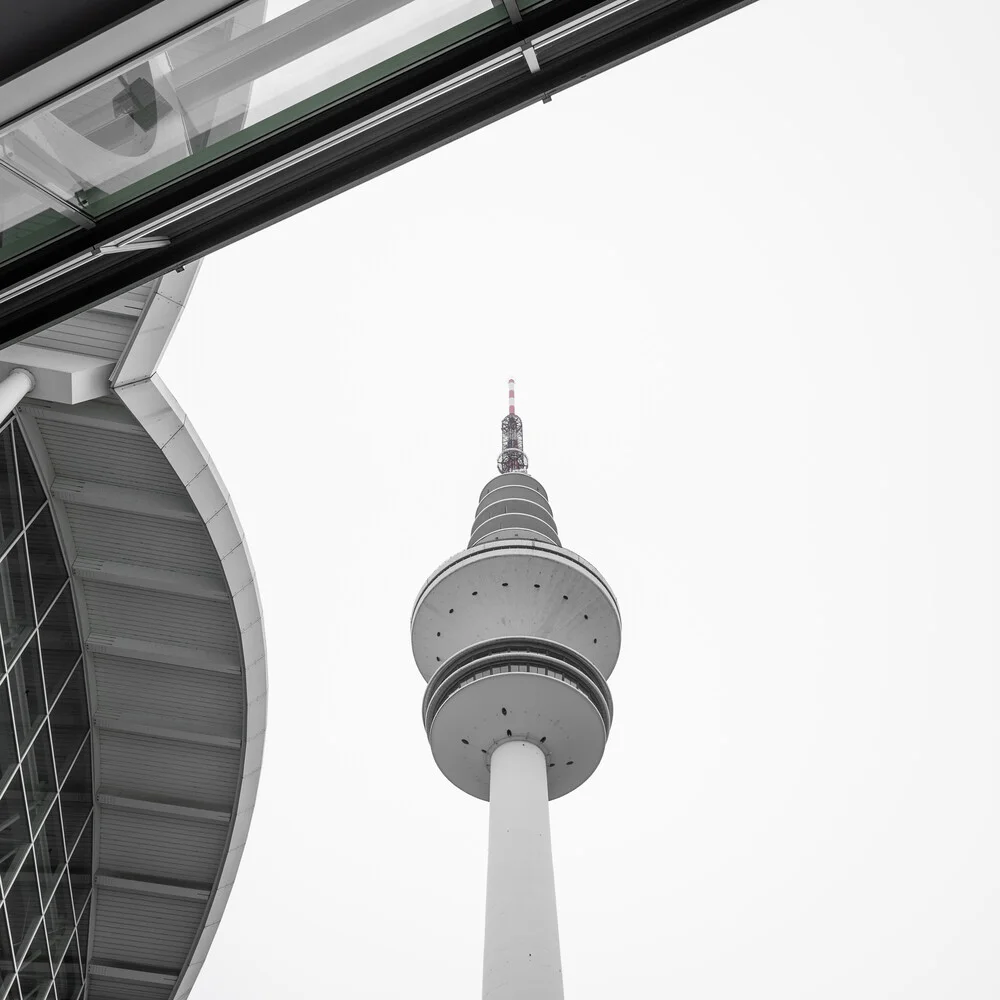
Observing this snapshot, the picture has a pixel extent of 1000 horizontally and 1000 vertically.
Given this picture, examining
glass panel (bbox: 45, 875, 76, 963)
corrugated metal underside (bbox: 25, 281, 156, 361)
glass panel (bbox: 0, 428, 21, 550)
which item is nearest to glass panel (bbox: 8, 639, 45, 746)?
glass panel (bbox: 0, 428, 21, 550)

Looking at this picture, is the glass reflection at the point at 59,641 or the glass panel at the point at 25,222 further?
the glass reflection at the point at 59,641

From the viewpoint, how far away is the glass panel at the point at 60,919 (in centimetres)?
1804

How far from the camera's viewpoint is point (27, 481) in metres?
15.9

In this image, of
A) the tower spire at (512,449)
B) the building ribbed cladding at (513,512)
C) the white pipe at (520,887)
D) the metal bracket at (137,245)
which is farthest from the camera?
the tower spire at (512,449)

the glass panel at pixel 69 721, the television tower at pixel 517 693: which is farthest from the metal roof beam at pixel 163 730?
the television tower at pixel 517 693

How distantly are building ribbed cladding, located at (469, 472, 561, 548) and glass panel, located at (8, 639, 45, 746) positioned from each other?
746 inches

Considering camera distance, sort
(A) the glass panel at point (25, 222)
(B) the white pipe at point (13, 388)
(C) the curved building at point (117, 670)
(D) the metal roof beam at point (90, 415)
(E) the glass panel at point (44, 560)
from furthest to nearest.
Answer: (E) the glass panel at point (44, 560)
(D) the metal roof beam at point (90, 415)
(C) the curved building at point (117, 670)
(B) the white pipe at point (13, 388)
(A) the glass panel at point (25, 222)

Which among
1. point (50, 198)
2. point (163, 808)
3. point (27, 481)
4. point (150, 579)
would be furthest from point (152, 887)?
point (50, 198)

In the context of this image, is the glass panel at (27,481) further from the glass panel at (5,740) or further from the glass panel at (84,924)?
the glass panel at (84,924)

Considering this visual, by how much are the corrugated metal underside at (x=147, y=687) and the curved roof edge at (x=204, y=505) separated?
0.26 m

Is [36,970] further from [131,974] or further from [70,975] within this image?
[131,974]

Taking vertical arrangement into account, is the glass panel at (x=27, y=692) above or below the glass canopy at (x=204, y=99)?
above

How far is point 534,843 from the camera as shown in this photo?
73.4ft

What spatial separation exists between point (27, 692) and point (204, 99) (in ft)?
49.0
